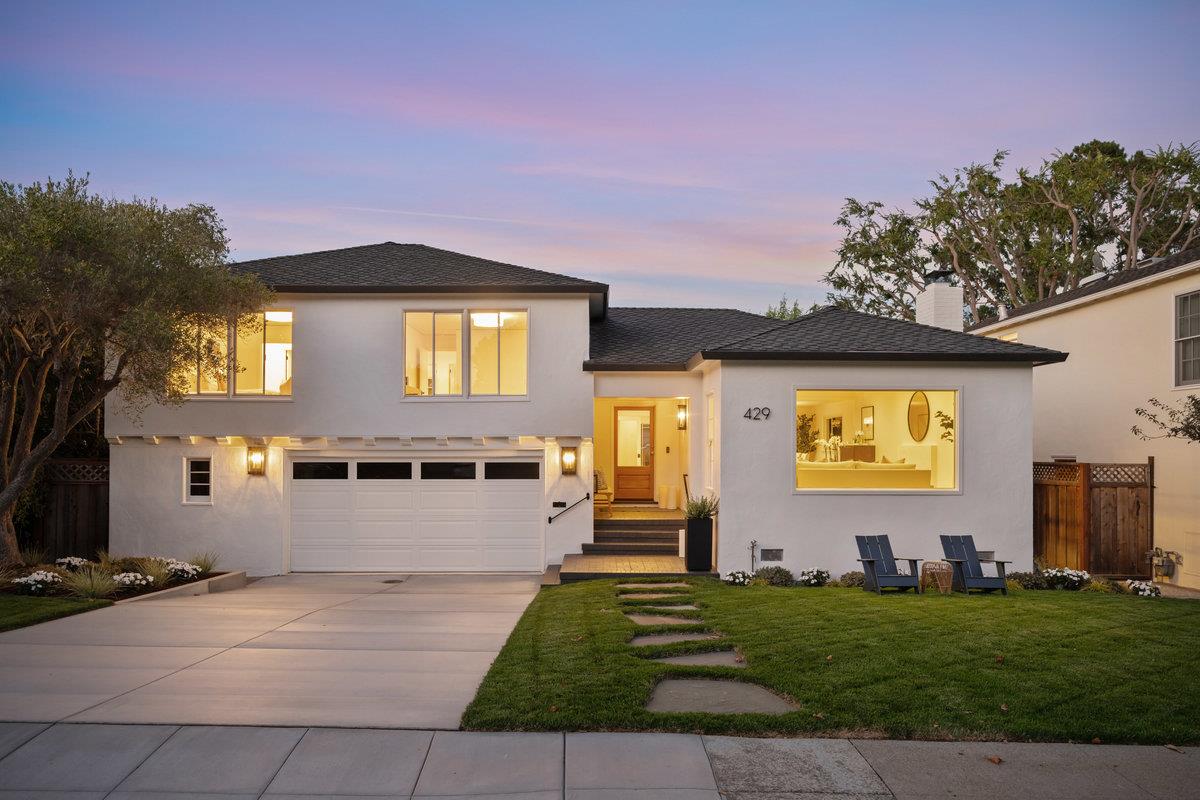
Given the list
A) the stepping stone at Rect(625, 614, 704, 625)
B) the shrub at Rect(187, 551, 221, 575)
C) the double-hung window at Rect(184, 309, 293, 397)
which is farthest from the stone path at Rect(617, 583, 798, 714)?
the double-hung window at Rect(184, 309, 293, 397)

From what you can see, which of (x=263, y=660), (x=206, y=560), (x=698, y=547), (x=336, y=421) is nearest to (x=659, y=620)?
(x=698, y=547)

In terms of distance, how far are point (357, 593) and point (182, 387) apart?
4.53 metres

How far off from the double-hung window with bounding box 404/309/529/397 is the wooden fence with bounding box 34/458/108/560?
21.0ft

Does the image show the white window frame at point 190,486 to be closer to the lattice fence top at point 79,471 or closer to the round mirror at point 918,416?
the lattice fence top at point 79,471

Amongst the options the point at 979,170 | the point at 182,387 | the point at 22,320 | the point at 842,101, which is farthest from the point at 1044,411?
A: the point at 22,320

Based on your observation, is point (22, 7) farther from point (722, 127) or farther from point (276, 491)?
point (722, 127)

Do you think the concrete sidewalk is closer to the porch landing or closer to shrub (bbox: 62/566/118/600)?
shrub (bbox: 62/566/118/600)

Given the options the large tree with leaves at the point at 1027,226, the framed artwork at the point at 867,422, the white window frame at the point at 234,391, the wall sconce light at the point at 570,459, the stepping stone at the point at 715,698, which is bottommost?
the stepping stone at the point at 715,698

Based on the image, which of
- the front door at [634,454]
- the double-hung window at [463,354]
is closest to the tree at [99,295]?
the double-hung window at [463,354]

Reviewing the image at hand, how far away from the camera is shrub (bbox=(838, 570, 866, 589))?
12438 mm

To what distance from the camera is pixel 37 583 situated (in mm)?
11844

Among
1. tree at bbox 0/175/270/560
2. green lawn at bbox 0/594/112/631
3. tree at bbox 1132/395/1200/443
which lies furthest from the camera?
tree at bbox 0/175/270/560

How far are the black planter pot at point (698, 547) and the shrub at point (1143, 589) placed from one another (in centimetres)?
614

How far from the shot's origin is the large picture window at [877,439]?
1362 centimetres
